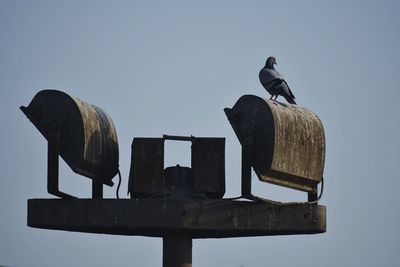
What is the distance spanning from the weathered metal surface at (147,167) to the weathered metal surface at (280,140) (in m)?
1.05

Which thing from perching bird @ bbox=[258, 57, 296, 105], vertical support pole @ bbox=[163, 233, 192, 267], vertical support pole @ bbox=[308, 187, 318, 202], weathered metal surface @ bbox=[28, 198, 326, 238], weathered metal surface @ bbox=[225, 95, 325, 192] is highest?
perching bird @ bbox=[258, 57, 296, 105]

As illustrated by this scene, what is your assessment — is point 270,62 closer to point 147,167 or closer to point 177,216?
point 147,167

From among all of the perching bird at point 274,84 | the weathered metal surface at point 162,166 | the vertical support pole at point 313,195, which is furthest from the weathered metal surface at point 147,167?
the perching bird at point 274,84

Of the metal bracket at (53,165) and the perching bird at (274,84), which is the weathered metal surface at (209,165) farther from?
the perching bird at (274,84)

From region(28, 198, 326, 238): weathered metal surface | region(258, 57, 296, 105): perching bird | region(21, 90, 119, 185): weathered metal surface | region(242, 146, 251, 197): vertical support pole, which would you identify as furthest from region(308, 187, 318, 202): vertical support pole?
region(258, 57, 296, 105): perching bird

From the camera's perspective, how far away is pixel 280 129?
14.6 metres

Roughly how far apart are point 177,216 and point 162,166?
85cm

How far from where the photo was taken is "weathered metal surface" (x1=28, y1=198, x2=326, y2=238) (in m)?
14.4

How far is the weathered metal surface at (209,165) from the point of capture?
585 inches

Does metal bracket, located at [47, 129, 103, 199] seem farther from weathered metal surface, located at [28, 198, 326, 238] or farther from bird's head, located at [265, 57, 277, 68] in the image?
bird's head, located at [265, 57, 277, 68]

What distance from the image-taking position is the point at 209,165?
14.9 meters

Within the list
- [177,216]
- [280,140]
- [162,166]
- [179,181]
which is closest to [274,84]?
[179,181]

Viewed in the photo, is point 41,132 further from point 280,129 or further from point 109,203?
point 280,129

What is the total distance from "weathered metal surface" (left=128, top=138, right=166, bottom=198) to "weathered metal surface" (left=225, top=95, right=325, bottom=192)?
3.44 feet
